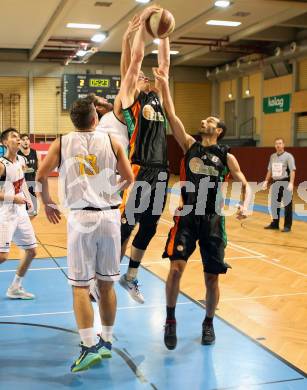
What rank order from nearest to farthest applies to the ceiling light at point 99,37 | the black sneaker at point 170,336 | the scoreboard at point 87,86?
the black sneaker at point 170,336 → the ceiling light at point 99,37 → the scoreboard at point 87,86

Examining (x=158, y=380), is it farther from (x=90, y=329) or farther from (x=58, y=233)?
(x=58, y=233)

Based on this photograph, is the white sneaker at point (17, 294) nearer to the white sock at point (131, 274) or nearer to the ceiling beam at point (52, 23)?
the white sock at point (131, 274)

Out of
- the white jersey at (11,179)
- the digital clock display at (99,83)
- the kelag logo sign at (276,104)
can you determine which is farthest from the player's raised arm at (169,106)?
the kelag logo sign at (276,104)

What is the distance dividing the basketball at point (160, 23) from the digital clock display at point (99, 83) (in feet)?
58.1

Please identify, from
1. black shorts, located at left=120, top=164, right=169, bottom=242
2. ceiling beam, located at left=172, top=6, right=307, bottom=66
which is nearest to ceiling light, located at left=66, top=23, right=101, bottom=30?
ceiling beam, located at left=172, top=6, right=307, bottom=66

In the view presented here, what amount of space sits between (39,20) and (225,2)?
652 centimetres

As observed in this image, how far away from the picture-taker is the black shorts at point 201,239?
438cm

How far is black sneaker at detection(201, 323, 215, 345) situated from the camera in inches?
179

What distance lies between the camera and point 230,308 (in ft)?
18.5

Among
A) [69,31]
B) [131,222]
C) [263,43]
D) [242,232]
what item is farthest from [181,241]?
[263,43]

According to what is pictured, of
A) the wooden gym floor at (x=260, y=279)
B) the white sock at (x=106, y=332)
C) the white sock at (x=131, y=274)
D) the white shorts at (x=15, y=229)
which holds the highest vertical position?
the white shorts at (x=15, y=229)

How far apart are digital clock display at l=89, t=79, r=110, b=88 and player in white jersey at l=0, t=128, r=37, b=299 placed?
16157mm

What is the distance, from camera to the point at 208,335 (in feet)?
15.0

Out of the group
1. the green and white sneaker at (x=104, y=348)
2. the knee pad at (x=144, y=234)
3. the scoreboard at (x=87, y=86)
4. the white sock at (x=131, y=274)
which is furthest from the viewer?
the scoreboard at (x=87, y=86)
